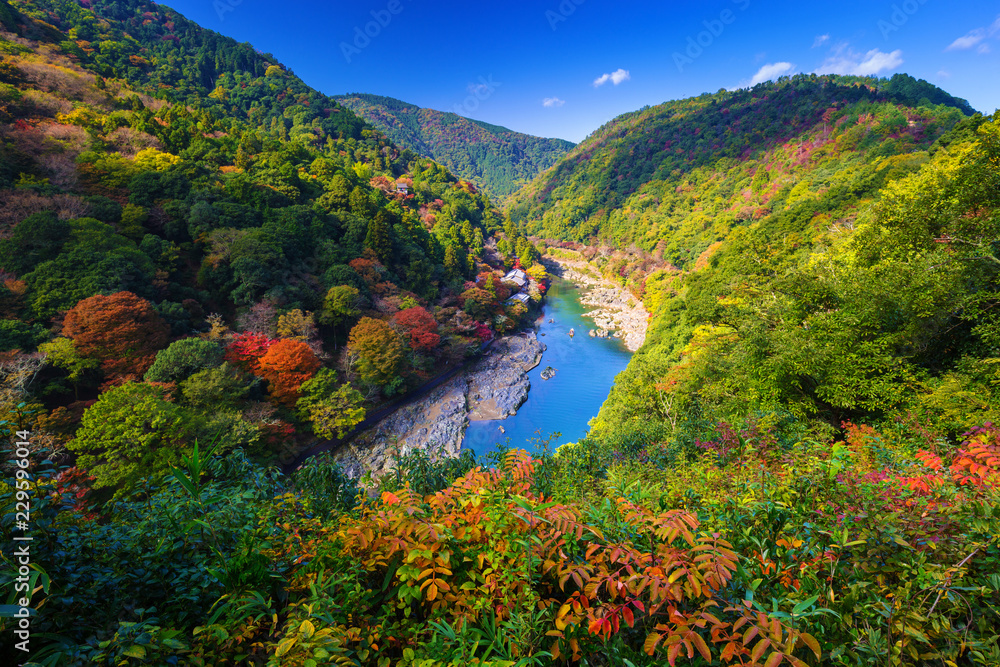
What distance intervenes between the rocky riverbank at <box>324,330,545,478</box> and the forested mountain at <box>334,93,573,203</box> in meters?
114

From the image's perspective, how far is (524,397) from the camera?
20.9m

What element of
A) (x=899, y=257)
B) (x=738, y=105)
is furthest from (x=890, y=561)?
(x=738, y=105)

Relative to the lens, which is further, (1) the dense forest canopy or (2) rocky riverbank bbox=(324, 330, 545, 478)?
(2) rocky riverbank bbox=(324, 330, 545, 478)

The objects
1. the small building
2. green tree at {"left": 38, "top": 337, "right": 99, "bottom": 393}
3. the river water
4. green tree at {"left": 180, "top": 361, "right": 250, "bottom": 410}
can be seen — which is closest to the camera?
green tree at {"left": 38, "top": 337, "right": 99, "bottom": 393}

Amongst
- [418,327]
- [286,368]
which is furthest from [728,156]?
[286,368]

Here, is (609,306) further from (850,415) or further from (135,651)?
(135,651)

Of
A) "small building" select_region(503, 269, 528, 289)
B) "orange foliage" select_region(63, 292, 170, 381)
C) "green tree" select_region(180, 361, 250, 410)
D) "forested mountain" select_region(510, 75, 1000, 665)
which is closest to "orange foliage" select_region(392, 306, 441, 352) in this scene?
"green tree" select_region(180, 361, 250, 410)

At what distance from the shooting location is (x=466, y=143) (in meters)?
157

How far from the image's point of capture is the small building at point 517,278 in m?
36.6

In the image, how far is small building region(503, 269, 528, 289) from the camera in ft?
120

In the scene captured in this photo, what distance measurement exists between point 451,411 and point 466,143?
16504cm

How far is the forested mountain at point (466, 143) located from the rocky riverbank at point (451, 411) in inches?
4505

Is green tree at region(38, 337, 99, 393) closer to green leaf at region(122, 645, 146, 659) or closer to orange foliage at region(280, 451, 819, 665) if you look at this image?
orange foliage at region(280, 451, 819, 665)

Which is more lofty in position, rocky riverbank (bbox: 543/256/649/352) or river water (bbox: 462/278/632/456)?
rocky riverbank (bbox: 543/256/649/352)
